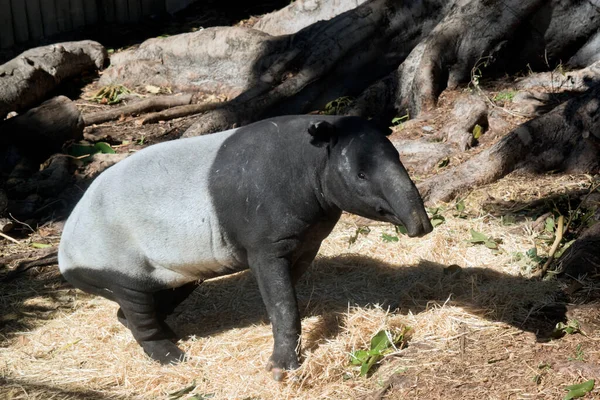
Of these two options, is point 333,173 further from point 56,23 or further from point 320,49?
point 56,23

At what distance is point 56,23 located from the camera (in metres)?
11.6

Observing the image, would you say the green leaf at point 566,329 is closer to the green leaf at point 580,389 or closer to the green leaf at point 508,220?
the green leaf at point 580,389

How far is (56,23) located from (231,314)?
787 cm

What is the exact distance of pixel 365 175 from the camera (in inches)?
162

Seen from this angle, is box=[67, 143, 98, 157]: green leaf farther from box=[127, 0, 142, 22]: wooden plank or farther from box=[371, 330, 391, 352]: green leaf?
box=[371, 330, 391, 352]: green leaf

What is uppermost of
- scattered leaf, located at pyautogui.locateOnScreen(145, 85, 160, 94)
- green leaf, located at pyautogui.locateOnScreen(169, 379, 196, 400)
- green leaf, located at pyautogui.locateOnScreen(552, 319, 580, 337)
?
scattered leaf, located at pyautogui.locateOnScreen(145, 85, 160, 94)

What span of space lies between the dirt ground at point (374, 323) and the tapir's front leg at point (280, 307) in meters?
0.09

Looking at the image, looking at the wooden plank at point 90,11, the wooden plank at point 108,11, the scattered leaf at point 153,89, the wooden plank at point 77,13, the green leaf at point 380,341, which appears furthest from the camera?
the wooden plank at point 108,11

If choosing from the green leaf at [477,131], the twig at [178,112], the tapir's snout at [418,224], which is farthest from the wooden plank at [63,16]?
the tapir's snout at [418,224]

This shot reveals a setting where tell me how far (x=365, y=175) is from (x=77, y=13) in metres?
9.05

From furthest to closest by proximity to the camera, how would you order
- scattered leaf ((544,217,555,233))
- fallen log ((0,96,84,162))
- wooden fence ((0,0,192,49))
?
wooden fence ((0,0,192,49)) < fallen log ((0,96,84,162)) < scattered leaf ((544,217,555,233))

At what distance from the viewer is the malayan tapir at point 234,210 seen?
4148mm


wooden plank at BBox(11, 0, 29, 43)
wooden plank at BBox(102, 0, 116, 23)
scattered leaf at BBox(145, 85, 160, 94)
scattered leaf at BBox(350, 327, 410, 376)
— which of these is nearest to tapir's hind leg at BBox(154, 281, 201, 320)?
scattered leaf at BBox(350, 327, 410, 376)

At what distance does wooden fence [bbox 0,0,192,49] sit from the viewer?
11117mm
